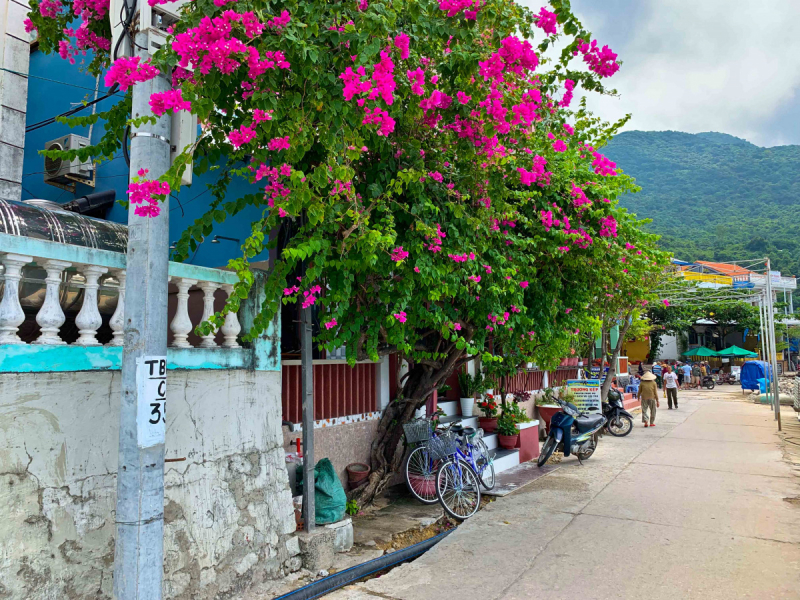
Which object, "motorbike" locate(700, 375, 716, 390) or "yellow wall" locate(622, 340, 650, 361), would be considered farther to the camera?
"yellow wall" locate(622, 340, 650, 361)

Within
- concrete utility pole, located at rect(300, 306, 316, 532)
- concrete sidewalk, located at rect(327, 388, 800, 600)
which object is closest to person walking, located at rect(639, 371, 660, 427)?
concrete sidewalk, located at rect(327, 388, 800, 600)

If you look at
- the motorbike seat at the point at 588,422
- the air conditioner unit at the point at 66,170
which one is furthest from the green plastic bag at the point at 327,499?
the motorbike seat at the point at 588,422

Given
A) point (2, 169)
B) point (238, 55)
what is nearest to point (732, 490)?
point (238, 55)

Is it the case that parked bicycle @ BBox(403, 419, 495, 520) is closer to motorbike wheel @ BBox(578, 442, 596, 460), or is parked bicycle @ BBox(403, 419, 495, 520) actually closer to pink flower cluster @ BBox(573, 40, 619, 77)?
motorbike wheel @ BBox(578, 442, 596, 460)

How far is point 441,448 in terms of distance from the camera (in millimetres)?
6824

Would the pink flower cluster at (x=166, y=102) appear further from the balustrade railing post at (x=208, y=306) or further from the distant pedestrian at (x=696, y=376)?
the distant pedestrian at (x=696, y=376)

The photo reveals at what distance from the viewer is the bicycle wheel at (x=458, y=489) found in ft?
21.1

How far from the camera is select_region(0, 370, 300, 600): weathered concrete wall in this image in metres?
3.20

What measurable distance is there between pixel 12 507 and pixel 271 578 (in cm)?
211

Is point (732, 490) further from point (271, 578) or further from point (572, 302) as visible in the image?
point (271, 578)

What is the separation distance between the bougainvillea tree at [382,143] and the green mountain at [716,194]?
67.6 meters

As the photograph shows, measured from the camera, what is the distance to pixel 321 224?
4629 mm

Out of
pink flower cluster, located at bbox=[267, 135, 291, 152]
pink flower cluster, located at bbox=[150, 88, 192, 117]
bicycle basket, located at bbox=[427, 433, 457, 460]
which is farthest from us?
bicycle basket, located at bbox=[427, 433, 457, 460]

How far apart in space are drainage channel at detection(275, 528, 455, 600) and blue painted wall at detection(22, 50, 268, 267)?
3571 mm
